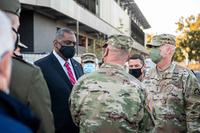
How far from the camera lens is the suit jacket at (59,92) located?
447 centimetres

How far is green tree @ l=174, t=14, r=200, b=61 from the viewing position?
61.3m

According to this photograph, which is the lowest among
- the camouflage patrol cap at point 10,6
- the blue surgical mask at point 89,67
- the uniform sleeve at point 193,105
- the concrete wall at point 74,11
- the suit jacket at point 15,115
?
the uniform sleeve at point 193,105

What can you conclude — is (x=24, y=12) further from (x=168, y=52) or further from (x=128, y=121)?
(x=128, y=121)

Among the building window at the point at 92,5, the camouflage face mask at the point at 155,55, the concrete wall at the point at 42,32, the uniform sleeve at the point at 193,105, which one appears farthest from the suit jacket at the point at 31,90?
the building window at the point at 92,5

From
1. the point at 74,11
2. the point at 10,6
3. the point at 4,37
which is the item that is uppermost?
the point at 74,11

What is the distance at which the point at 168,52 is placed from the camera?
5.52 m

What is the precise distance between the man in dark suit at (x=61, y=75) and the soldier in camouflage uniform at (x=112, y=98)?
0.58m

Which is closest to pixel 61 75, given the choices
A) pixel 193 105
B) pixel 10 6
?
pixel 193 105

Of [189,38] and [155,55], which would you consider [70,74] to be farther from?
[189,38]

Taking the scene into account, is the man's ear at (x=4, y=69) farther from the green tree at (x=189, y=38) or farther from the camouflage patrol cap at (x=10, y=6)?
the green tree at (x=189, y=38)

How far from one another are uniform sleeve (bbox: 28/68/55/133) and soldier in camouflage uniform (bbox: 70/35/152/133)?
39.2 inches

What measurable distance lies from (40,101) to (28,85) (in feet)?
0.40

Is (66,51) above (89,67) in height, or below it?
above

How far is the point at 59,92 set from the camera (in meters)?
4.54
